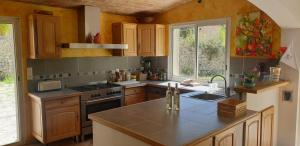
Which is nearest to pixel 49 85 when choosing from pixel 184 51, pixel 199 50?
pixel 184 51

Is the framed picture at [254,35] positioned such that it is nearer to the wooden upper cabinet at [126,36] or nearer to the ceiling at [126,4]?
the ceiling at [126,4]

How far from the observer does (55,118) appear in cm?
364

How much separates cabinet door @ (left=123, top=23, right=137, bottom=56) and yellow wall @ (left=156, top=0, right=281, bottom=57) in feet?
2.53

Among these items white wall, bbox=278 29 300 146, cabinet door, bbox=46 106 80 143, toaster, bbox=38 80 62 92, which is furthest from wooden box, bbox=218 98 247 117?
toaster, bbox=38 80 62 92

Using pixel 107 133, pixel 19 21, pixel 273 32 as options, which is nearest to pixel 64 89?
pixel 19 21

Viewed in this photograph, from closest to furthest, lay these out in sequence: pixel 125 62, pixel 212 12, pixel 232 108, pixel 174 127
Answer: pixel 174 127 < pixel 232 108 < pixel 212 12 < pixel 125 62

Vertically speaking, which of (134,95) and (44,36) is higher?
(44,36)

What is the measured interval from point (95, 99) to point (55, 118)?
70 cm

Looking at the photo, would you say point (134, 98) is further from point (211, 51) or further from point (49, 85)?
point (211, 51)

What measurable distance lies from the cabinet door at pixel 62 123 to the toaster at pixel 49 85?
0.49 metres

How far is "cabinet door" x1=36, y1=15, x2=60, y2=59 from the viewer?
3.63 m

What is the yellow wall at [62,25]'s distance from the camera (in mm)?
3668

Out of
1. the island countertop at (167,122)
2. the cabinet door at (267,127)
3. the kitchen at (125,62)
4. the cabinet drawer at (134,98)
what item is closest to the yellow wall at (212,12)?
the kitchen at (125,62)

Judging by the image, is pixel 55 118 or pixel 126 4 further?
pixel 126 4
